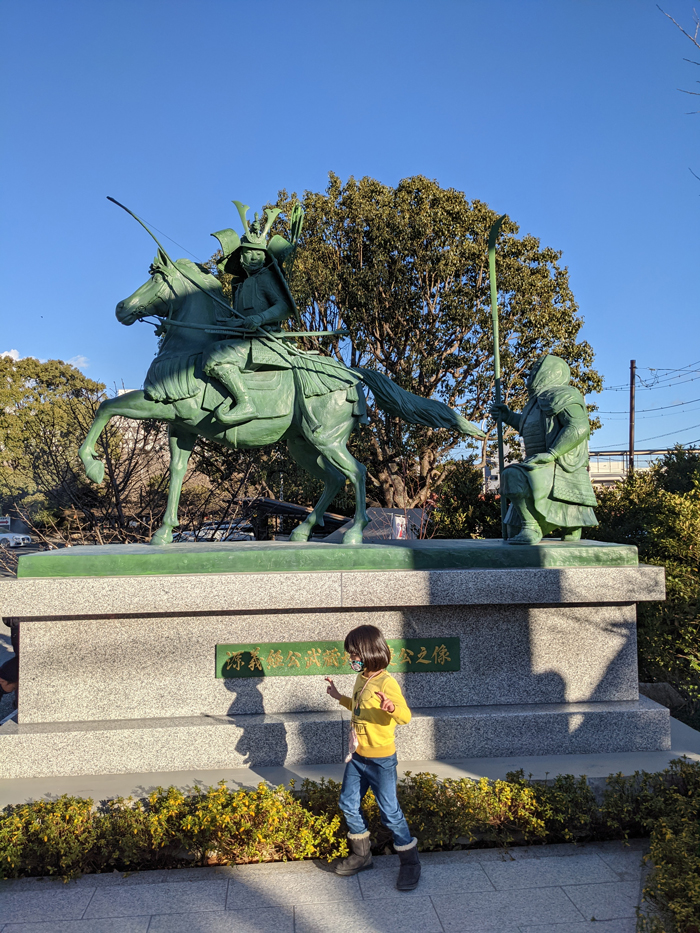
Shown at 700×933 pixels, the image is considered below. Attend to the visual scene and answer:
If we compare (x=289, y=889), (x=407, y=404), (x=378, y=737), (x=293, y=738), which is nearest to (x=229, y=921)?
(x=289, y=889)

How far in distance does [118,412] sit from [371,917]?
11.8 feet

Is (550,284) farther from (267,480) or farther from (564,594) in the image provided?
(564,594)

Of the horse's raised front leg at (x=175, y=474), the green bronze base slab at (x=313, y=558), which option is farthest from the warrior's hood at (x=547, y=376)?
the horse's raised front leg at (x=175, y=474)

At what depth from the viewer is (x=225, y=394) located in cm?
514

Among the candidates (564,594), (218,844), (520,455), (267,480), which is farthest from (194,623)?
(520,455)

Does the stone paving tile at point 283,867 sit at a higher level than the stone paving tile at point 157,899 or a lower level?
higher

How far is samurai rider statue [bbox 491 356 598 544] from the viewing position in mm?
4973

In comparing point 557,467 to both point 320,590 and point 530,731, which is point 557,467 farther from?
point 320,590

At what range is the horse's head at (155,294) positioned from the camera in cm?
516

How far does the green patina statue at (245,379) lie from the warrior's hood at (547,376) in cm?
60

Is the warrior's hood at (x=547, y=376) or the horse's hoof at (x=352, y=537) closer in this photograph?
the horse's hoof at (x=352, y=537)

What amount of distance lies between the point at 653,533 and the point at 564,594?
8.46 feet

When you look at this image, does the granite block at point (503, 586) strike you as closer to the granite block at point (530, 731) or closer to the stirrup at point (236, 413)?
the granite block at point (530, 731)

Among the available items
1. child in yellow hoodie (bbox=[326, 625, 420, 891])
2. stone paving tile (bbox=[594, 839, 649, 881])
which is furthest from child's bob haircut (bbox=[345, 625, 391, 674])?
stone paving tile (bbox=[594, 839, 649, 881])
